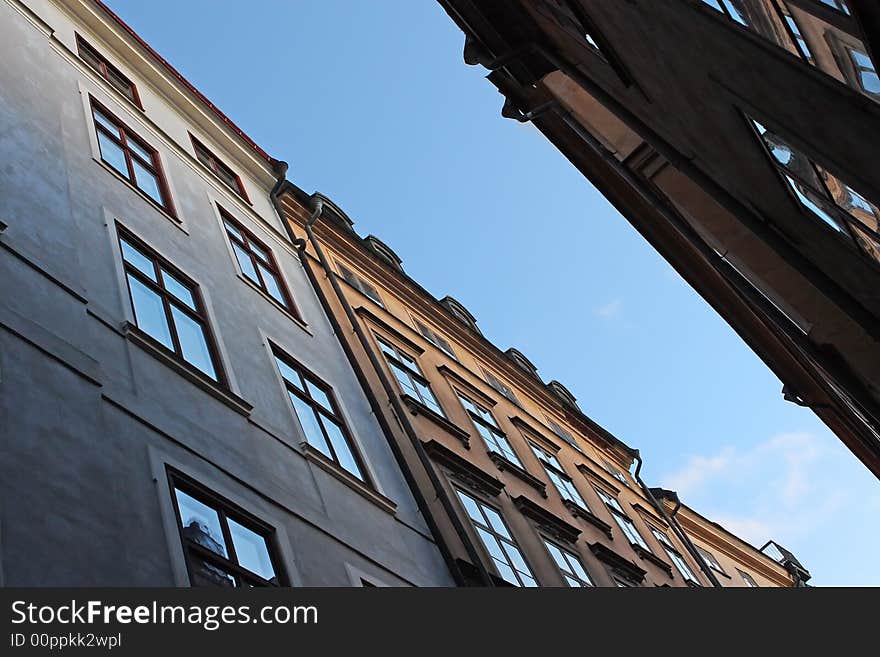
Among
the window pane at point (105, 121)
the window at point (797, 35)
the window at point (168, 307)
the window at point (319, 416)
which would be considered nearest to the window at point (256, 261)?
the window at point (319, 416)

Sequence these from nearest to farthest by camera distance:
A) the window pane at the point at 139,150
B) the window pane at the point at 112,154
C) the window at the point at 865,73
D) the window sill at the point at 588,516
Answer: the window at the point at 865,73
the window pane at the point at 112,154
the window pane at the point at 139,150
the window sill at the point at 588,516

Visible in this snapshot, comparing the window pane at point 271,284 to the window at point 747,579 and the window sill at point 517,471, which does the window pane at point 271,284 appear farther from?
the window at point 747,579

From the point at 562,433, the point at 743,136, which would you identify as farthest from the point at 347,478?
the point at 562,433

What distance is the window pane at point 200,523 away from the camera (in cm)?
770

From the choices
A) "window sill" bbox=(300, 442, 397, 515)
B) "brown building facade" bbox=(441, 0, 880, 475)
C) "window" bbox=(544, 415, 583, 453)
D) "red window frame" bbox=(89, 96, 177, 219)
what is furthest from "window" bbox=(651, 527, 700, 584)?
"red window frame" bbox=(89, 96, 177, 219)

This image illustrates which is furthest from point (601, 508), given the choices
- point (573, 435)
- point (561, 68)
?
point (561, 68)

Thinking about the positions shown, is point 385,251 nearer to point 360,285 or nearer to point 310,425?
point 360,285

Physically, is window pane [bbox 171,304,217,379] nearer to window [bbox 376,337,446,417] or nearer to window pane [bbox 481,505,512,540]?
window pane [bbox 481,505,512,540]

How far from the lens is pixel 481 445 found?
59.7 feet

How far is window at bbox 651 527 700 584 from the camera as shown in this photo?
2391 cm

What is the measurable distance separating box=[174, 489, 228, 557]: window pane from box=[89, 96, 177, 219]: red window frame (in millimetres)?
5635

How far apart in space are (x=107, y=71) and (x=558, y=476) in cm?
1224

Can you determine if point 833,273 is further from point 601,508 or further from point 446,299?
point 446,299

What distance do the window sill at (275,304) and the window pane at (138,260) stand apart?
7.29 feet
